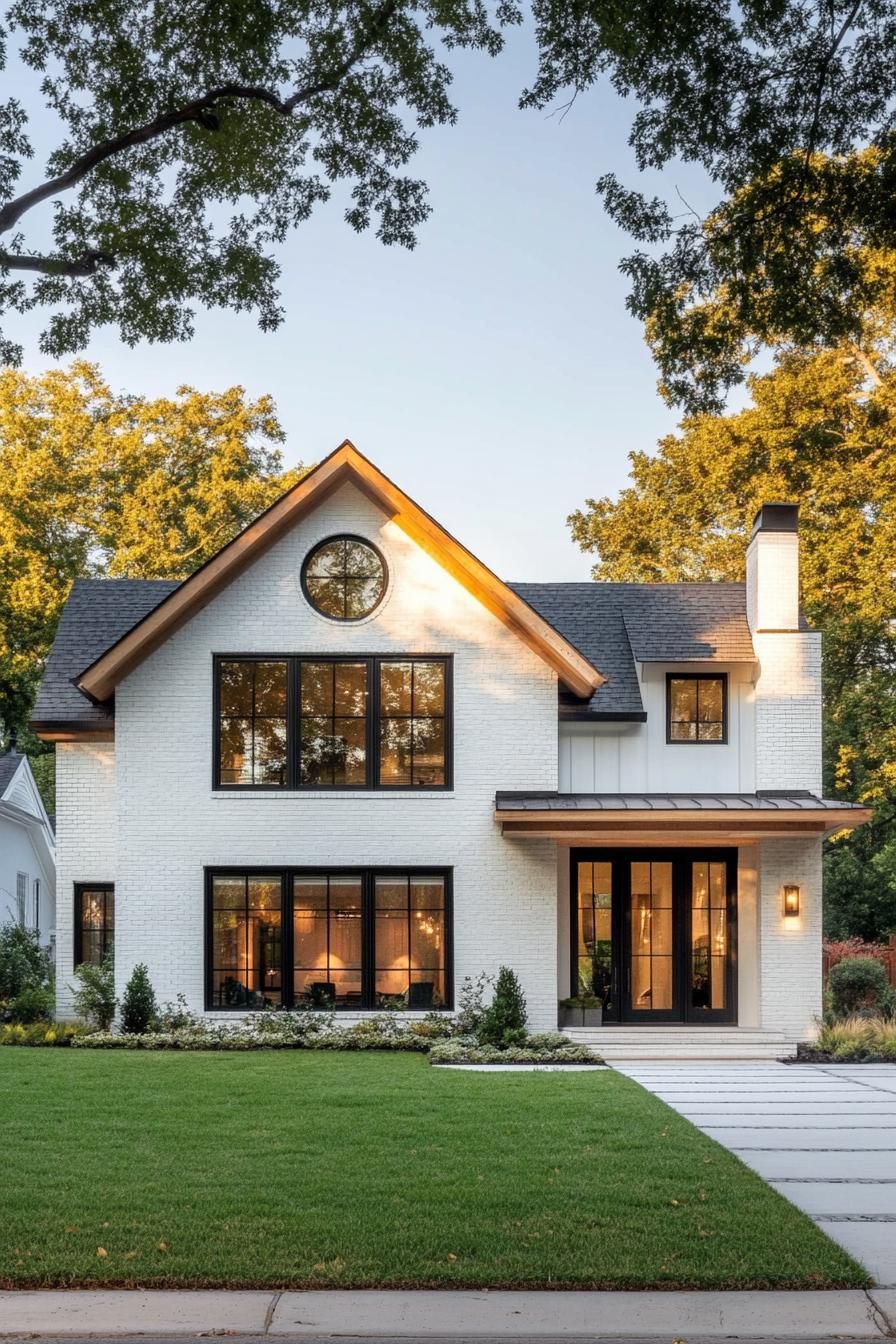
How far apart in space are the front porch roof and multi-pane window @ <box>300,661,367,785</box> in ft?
6.66

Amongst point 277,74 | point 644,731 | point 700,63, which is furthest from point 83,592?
point 700,63

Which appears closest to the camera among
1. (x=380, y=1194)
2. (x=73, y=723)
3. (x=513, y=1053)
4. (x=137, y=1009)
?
(x=380, y=1194)

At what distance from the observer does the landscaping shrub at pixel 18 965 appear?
64.7 ft

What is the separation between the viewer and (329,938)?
58.6ft

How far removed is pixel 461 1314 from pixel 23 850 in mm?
26700

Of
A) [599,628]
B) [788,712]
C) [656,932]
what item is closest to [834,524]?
[599,628]

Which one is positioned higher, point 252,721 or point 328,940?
point 252,721

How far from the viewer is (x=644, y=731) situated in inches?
753

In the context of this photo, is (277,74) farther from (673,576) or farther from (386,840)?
(673,576)

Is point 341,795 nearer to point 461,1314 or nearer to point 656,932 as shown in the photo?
point 656,932

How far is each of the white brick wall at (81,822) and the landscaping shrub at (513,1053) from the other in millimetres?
5638

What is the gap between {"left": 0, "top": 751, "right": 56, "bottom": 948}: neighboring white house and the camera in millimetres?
29073

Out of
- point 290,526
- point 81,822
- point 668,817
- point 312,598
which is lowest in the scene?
point 81,822

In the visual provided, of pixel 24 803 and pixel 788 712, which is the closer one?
pixel 788 712
